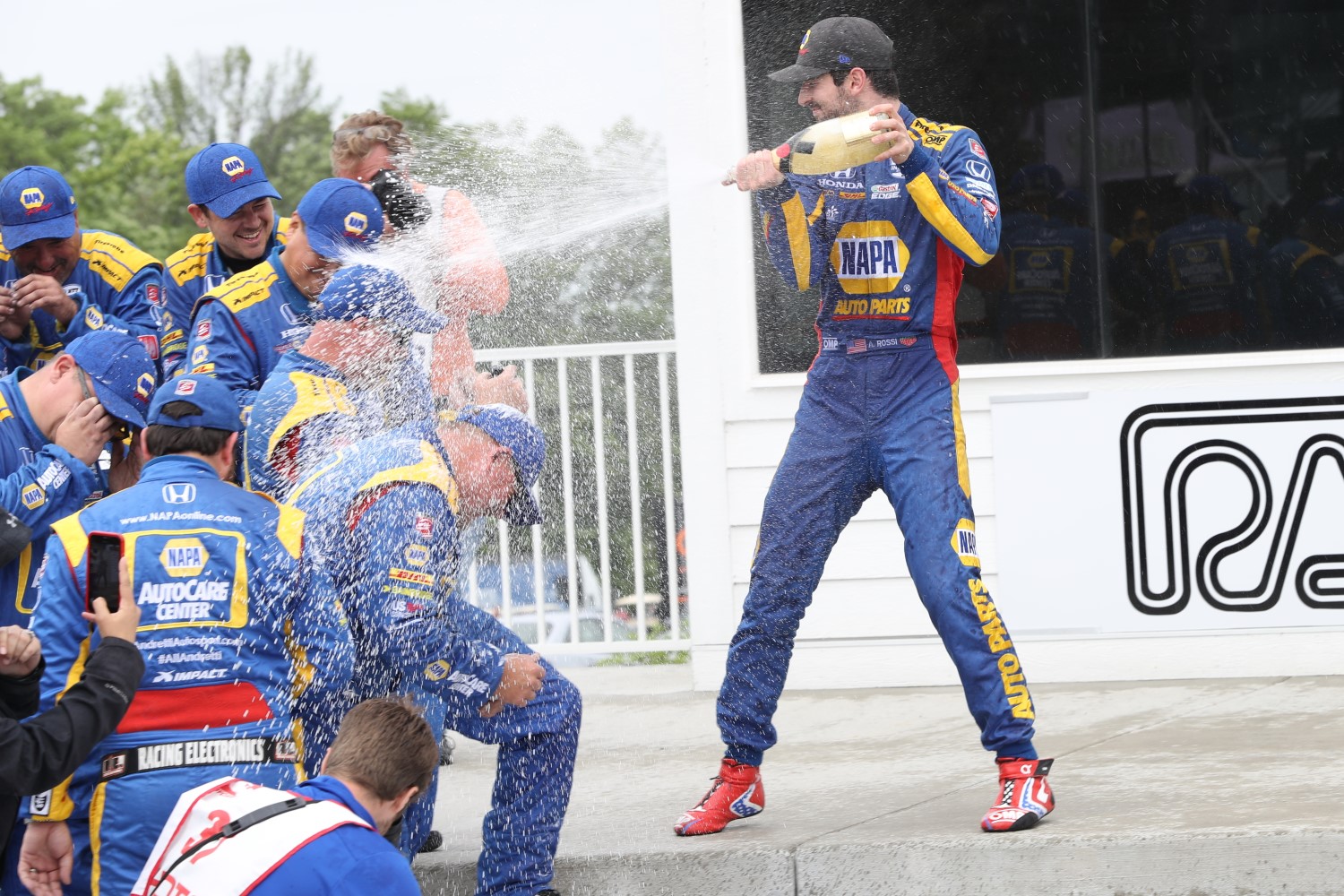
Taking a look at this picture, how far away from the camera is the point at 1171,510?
20.3ft

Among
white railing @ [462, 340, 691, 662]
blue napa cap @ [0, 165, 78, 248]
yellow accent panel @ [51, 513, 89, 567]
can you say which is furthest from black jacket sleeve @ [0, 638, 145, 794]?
white railing @ [462, 340, 691, 662]

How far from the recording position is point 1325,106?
630cm

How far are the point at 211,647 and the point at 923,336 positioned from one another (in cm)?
208

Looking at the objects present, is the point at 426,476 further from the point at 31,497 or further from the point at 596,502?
the point at 596,502

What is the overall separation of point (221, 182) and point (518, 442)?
1636 mm

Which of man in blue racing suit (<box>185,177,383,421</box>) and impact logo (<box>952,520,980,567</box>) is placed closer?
impact logo (<box>952,520,980,567</box>)

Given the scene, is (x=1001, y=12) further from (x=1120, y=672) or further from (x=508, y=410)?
(x=508, y=410)

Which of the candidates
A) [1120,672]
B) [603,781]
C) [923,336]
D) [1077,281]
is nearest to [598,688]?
[603,781]

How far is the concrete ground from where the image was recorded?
392 centimetres

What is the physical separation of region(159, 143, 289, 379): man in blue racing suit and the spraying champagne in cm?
171

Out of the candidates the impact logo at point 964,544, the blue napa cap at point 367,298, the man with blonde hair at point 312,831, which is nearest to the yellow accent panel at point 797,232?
the impact logo at point 964,544

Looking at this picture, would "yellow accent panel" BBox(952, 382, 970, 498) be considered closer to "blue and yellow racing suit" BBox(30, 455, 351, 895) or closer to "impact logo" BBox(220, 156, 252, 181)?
"blue and yellow racing suit" BBox(30, 455, 351, 895)

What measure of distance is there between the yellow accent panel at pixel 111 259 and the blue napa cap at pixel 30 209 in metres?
0.22

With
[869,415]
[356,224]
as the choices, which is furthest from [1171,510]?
[356,224]
